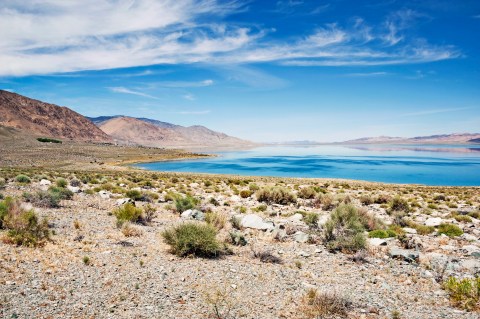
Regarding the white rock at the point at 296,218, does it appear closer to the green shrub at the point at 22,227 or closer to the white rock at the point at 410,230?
the white rock at the point at 410,230

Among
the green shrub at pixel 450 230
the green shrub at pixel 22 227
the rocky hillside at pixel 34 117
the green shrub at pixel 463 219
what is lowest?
the green shrub at pixel 463 219

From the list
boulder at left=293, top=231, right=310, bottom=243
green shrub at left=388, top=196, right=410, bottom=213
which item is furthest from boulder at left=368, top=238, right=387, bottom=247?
green shrub at left=388, top=196, right=410, bottom=213

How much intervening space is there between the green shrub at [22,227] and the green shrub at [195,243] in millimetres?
3480

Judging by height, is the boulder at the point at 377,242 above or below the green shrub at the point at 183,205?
below

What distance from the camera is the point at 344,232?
11.7 meters

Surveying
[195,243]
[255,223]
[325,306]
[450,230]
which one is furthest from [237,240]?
[450,230]

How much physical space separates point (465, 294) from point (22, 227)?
1122 centimetres

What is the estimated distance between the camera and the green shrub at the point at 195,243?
9.09 m

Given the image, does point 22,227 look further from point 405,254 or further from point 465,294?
point 465,294

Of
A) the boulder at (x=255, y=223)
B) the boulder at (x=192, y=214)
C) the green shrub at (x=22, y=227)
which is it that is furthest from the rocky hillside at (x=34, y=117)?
the boulder at (x=255, y=223)

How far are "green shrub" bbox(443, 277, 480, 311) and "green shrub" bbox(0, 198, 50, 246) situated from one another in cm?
996

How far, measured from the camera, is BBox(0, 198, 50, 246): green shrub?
860 centimetres

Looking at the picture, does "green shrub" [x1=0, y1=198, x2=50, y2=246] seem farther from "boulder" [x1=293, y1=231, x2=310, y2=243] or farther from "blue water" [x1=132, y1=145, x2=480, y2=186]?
"blue water" [x1=132, y1=145, x2=480, y2=186]

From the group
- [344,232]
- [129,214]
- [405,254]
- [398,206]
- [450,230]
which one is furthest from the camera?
[398,206]
